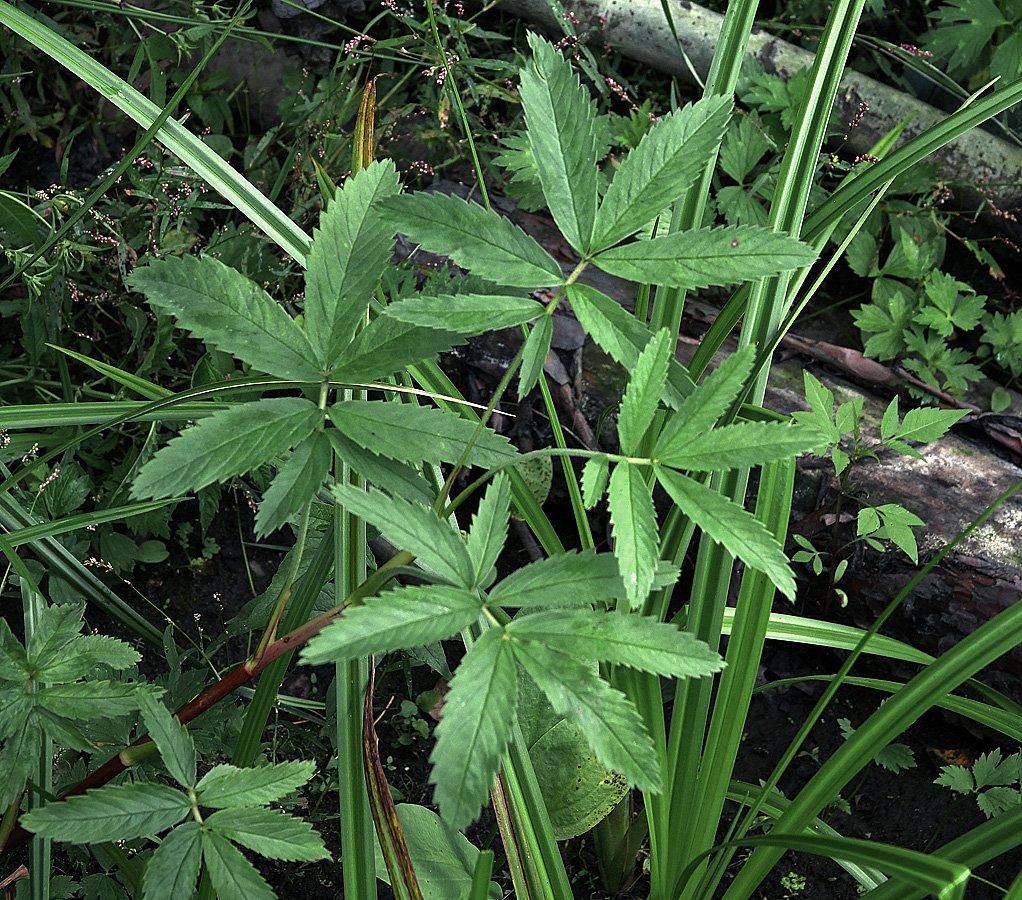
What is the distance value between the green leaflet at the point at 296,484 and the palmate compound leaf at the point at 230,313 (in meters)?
0.07

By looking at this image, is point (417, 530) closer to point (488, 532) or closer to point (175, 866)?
point (488, 532)

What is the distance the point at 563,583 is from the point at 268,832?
13.7 inches

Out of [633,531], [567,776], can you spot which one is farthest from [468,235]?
[567,776]

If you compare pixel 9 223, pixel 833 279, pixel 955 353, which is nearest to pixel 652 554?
pixel 9 223

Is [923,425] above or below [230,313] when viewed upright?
below

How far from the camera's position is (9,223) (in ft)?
4.48

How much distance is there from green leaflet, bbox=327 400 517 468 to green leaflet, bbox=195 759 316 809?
296 mm

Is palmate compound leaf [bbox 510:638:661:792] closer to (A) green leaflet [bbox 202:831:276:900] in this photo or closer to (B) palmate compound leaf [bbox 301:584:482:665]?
(B) palmate compound leaf [bbox 301:584:482:665]

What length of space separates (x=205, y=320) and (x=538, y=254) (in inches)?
12.0

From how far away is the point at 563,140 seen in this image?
68 cm

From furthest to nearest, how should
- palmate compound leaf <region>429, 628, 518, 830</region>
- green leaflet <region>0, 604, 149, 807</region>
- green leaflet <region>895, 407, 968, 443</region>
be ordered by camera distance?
green leaflet <region>895, 407, 968, 443</region>, green leaflet <region>0, 604, 149, 807</region>, palmate compound leaf <region>429, 628, 518, 830</region>

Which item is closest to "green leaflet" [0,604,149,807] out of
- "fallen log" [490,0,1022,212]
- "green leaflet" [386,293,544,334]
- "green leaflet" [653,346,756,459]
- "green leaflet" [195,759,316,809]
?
"green leaflet" [195,759,316,809]

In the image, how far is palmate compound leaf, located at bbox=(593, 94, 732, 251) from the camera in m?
0.67

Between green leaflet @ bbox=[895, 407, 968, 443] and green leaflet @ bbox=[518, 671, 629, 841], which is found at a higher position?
green leaflet @ bbox=[895, 407, 968, 443]
